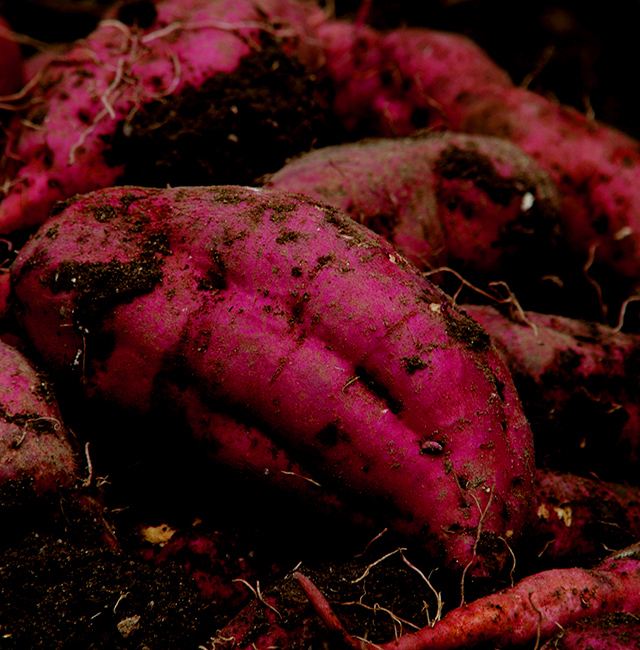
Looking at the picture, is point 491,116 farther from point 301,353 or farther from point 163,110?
point 301,353

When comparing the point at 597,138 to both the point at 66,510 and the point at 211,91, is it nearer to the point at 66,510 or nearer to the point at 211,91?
the point at 211,91

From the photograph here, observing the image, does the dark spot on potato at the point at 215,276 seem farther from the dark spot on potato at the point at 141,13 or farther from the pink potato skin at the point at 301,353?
the dark spot on potato at the point at 141,13

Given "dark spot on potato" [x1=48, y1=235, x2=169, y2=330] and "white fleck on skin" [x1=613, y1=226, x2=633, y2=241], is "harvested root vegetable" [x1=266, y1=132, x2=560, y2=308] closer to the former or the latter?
"white fleck on skin" [x1=613, y1=226, x2=633, y2=241]

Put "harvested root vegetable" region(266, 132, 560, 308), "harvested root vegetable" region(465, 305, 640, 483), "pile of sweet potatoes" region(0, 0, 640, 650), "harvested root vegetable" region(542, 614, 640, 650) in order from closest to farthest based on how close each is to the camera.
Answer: "harvested root vegetable" region(542, 614, 640, 650) → "pile of sweet potatoes" region(0, 0, 640, 650) → "harvested root vegetable" region(465, 305, 640, 483) → "harvested root vegetable" region(266, 132, 560, 308)

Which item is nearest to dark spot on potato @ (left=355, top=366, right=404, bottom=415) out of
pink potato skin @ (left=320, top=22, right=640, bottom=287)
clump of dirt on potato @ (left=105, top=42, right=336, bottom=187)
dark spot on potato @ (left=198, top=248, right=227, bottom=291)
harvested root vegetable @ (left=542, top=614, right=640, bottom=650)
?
dark spot on potato @ (left=198, top=248, right=227, bottom=291)

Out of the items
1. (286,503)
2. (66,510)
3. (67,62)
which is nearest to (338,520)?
(286,503)

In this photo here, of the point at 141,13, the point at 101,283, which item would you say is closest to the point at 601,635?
the point at 101,283

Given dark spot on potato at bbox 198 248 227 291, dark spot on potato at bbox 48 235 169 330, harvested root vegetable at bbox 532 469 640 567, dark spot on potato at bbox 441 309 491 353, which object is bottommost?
harvested root vegetable at bbox 532 469 640 567
